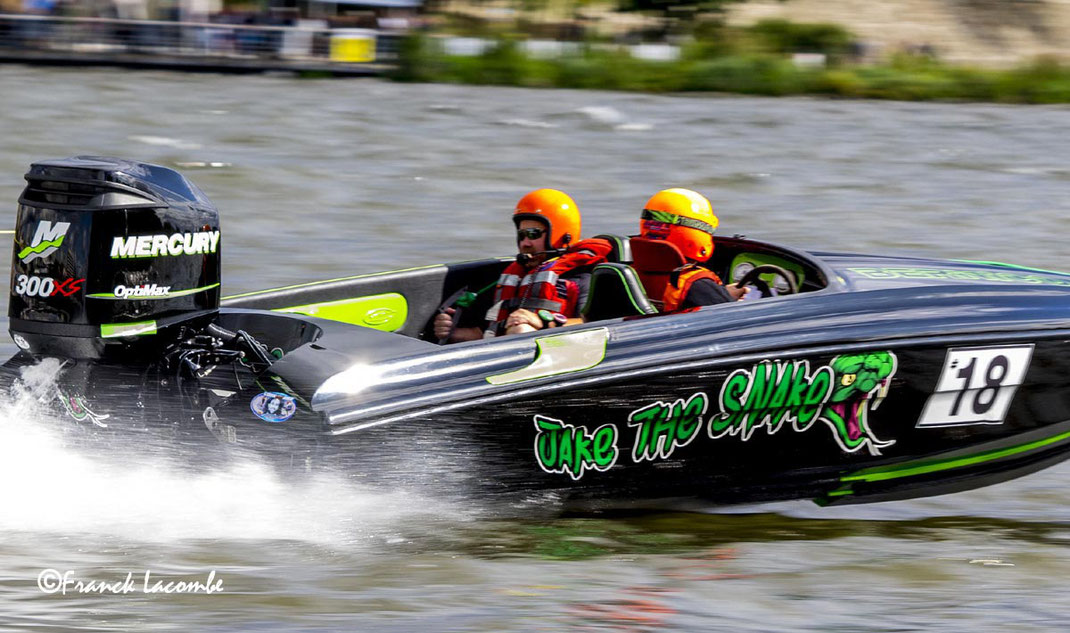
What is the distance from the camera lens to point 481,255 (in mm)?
9000

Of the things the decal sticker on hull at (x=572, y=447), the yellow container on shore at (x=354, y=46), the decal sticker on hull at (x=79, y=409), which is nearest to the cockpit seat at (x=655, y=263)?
the decal sticker on hull at (x=572, y=447)

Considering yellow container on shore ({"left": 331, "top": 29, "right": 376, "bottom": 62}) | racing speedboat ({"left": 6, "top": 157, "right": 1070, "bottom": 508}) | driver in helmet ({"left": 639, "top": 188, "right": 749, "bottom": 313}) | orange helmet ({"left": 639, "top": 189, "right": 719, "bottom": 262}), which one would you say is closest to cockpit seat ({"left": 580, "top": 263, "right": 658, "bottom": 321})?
racing speedboat ({"left": 6, "top": 157, "right": 1070, "bottom": 508})

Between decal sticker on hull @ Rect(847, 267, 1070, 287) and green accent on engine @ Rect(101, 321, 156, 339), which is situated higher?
decal sticker on hull @ Rect(847, 267, 1070, 287)

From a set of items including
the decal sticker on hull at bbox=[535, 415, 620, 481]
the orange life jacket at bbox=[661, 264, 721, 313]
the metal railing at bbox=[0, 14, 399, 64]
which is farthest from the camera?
the metal railing at bbox=[0, 14, 399, 64]

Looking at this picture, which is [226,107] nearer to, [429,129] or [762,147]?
[429,129]

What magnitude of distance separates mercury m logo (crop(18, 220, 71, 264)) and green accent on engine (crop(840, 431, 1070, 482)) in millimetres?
2690

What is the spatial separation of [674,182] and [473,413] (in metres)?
7.98

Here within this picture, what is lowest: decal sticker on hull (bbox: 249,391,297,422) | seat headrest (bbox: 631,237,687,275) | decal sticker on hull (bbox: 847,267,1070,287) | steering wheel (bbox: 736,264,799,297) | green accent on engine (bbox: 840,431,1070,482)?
green accent on engine (bbox: 840,431,1070,482)

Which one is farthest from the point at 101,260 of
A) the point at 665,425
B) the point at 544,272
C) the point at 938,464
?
the point at 938,464

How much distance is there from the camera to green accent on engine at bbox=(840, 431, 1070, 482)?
4875 millimetres

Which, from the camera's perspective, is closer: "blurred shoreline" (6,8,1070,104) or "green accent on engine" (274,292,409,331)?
"green accent on engine" (274,292,409,331)

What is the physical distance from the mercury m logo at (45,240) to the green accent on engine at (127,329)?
0.92ft

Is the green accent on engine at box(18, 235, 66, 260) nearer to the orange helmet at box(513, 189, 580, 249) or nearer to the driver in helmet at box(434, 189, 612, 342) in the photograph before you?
the driver in helmet at box(434, 189, 612, 342)

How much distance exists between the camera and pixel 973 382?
189 inches
